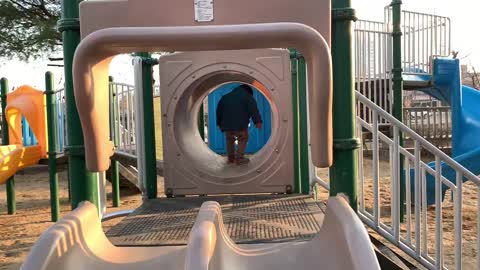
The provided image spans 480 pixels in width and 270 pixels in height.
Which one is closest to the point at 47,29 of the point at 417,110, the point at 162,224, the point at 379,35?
the point at 379,35

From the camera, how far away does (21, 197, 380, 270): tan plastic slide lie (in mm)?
1459

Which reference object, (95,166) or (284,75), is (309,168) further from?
(95,166)

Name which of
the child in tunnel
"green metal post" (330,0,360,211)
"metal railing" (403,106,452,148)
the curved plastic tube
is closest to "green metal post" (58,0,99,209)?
the curved plastic tube

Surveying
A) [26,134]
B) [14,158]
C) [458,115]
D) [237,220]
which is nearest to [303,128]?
[237,220]

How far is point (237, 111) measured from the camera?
5.35 metres

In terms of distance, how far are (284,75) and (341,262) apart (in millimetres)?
2175

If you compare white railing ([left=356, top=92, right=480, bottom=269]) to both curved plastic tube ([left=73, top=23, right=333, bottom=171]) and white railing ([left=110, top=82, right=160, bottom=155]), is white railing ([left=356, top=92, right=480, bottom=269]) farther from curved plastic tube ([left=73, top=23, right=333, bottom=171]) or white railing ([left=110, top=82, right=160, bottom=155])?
white railing ([left=110, top=82, right=160, bottom=155])

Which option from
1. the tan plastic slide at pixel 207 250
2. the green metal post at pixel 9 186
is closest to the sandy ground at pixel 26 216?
the green metal post at pixel 9 186

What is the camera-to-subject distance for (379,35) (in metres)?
7.43

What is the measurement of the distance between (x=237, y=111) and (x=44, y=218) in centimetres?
302

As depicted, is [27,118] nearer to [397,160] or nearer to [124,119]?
[124,119]

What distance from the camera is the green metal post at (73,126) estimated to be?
2070mm

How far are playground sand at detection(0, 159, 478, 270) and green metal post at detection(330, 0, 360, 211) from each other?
8.02 feet

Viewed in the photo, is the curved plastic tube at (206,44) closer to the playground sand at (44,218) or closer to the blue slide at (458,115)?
the playground sand at (44,218)
